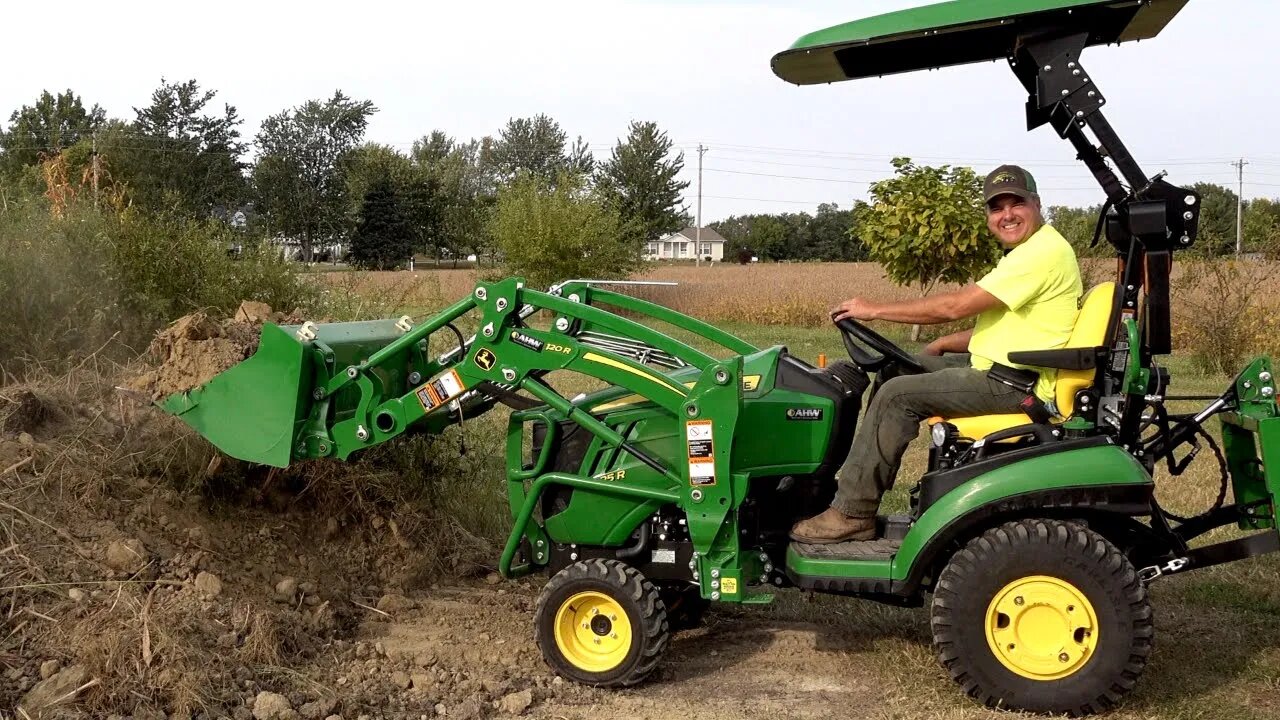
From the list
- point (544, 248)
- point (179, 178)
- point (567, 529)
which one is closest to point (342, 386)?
point (567, 529)

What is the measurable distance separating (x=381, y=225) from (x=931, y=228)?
4447cm

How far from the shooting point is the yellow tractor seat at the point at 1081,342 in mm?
4383

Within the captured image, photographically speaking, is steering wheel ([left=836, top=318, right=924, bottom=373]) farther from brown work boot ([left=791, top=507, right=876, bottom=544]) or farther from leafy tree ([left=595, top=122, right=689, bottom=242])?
leafy tree ([left=595, top=122, right=689, bottom=242])

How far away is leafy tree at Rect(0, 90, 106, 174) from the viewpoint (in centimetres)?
4859

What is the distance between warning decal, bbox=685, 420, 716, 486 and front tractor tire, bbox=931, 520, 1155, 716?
0.97 metres

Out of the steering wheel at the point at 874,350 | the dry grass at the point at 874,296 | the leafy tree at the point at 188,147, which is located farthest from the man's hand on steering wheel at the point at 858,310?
the leafy tree at the point at 188,147

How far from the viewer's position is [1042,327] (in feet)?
14.6

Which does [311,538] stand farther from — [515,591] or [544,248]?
[544,248]

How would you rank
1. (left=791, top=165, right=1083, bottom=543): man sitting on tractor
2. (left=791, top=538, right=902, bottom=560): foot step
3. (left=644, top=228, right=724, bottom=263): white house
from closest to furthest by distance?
(left=791, top=165, right=1083, bottom=543): man sitting on tractor, (left=791, top=538, right=902, bottom=560): foot step, (left=644, top=228, right=724, bottom=263): white house

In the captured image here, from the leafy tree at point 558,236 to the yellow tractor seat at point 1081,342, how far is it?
73.8 ft

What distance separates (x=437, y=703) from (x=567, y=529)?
3.00ft

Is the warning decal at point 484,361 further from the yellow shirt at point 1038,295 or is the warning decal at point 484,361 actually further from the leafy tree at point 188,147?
the leafy tree at point 188,147

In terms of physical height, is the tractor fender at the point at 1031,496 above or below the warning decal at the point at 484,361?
below

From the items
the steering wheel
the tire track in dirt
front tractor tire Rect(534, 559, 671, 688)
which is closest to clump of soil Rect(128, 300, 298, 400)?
the tire track in dirt
